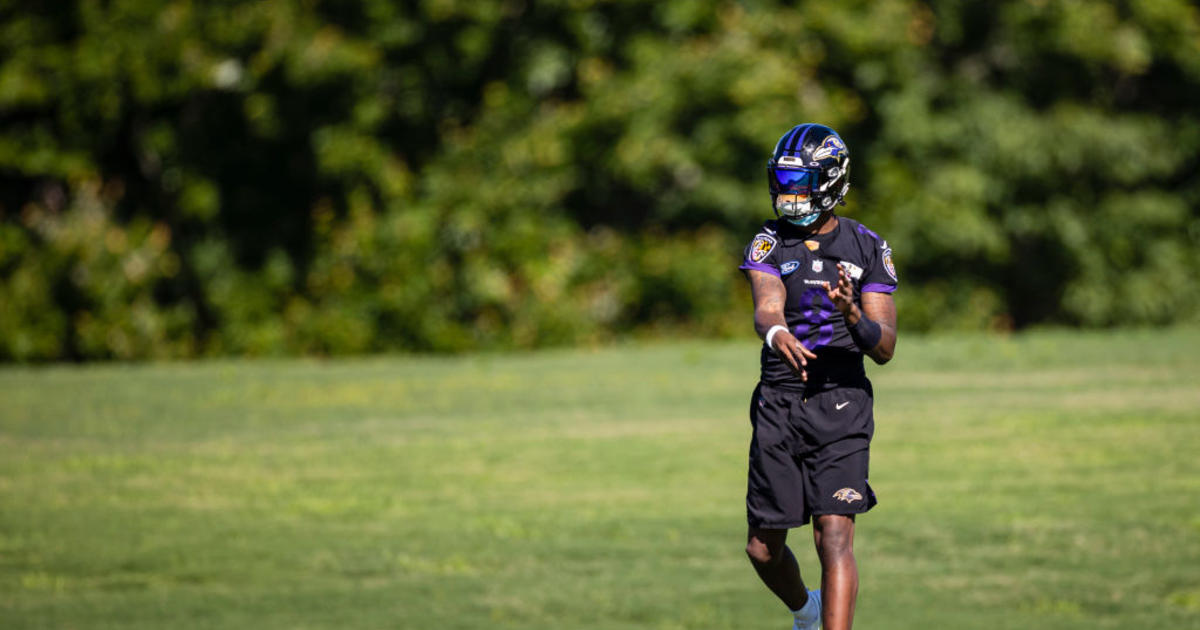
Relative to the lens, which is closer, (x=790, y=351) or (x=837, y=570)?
(x=790, y=351)

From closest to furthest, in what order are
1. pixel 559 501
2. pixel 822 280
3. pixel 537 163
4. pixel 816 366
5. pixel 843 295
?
pixel 843 295, pixel 822 280, pixel 816 366, pixel 559 501, pixel 537 163

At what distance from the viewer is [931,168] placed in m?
30.5

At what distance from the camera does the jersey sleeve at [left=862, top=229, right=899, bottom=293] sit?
6.52 meters

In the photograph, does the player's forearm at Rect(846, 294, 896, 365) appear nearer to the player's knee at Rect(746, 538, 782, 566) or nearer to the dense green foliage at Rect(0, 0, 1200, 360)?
the player's knee at Rect(746, 538, 782, 566)

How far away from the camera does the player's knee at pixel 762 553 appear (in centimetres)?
666

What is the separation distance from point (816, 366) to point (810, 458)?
1.26ft

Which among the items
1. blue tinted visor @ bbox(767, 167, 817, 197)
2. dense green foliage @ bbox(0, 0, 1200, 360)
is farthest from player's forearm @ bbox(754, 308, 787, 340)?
dense green foliage @ bbox(0, 0, 1200, 360)

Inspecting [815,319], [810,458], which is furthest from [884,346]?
[810,458]

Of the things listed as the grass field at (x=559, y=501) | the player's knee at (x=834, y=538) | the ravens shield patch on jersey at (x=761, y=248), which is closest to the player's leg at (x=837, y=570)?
the player's knee at (x=834, y=538)

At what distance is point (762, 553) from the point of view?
21.9 ft

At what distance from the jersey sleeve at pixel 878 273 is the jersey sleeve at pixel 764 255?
1.21 ft

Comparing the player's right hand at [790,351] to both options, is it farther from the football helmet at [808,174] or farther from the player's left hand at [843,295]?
the football helmet at [808,174]

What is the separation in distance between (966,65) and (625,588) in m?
25.9

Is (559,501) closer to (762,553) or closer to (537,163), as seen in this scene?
(762,553)
